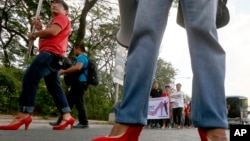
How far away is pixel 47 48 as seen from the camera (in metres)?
4.95

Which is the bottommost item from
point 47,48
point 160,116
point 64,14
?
point 160,116

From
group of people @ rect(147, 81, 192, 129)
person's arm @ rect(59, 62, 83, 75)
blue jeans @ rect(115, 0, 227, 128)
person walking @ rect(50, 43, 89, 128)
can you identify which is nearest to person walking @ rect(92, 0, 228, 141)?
blue jeans @ rect(115, 0, 227, 128)

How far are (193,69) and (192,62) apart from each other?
4cm

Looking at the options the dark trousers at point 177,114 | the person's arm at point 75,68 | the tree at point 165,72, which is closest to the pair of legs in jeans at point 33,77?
the person's arm at point 75,68

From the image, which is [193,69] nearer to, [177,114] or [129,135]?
[129,135]

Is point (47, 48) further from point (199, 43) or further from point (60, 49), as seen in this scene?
point (199, 43)

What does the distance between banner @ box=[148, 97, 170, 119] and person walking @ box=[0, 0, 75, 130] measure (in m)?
8.56

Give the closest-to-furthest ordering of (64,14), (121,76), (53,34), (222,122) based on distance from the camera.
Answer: (222,122)
(53,34)
(64,14)
(121,76)

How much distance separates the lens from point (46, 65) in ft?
15.9

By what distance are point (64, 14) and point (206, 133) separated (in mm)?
3681

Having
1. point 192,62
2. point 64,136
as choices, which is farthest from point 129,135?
point 64,136

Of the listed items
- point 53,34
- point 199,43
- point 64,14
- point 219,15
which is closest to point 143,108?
point 199,43

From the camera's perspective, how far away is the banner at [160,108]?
13790mm

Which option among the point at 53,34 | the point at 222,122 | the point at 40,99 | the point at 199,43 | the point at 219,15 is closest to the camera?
the point at 222,122
